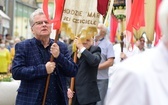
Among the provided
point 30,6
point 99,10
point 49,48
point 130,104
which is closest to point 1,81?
point 99,10

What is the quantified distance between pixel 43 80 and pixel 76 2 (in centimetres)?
171

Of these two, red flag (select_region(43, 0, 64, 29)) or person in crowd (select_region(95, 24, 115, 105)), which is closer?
red flag (select_region(43, 0, 64, 29))

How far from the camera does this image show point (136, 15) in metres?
7.46

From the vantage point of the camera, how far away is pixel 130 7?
7633 millimetres

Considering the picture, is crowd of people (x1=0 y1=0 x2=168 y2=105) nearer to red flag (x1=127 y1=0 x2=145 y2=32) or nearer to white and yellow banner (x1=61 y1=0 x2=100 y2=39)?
white and yellow banner (x1=61 y1=0 x2=100 y2=39)

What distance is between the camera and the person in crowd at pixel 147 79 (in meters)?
2.03

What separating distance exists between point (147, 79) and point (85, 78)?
4395mm

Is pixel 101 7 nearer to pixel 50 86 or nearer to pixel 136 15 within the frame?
pixel 136 15

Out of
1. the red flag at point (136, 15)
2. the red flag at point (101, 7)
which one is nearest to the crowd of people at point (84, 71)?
the red flag at point (101, 7)

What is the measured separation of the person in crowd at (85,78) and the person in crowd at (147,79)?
4241 millimetres

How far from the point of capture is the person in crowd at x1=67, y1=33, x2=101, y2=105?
6.34 m

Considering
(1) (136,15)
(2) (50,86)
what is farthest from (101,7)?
(2) (50,86)

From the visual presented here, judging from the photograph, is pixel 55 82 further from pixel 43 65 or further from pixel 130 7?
pixel 130 7

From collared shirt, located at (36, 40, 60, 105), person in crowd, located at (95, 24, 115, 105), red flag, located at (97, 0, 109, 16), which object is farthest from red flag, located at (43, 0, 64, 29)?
person in crowd, located at (95, 24, 115, 105)
